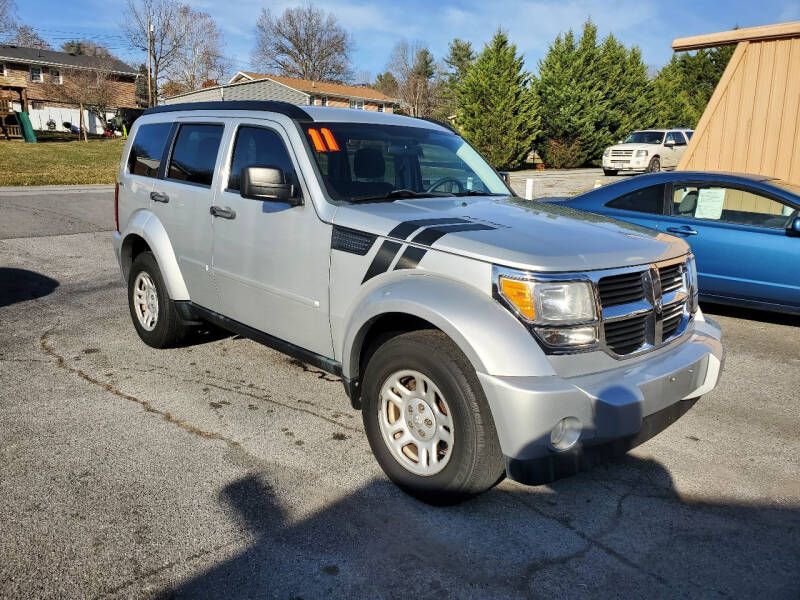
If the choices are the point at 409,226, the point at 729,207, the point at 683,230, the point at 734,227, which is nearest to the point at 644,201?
the point at 683,230

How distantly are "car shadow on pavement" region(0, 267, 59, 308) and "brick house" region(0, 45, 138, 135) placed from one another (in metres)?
44.4

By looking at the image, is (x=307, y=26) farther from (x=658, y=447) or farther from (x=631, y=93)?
(x=658, y=447)

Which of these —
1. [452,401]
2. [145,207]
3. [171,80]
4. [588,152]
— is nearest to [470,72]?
[588,152]

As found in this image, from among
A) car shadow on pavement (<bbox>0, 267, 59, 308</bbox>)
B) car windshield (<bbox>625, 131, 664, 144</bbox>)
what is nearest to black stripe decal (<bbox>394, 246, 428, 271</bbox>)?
car shadow on pavement (<bbox>0, 267, 59, 308</bbox>)

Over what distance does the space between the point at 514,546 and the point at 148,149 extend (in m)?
4.29

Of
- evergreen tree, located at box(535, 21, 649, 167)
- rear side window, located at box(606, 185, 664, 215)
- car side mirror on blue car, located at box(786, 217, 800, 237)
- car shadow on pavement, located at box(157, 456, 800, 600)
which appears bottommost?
car shadow on pavement, located at box(157, 456, 800, 600)

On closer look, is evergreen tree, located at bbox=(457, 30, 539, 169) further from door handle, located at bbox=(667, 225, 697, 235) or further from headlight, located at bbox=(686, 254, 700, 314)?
headlight, located at bbox=(686, 254, 700, 314)


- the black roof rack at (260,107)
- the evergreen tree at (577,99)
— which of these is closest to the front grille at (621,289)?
the black roof rack at (260,107)

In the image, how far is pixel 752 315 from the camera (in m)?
7.03

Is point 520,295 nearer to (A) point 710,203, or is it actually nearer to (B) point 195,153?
(B) point 195,153

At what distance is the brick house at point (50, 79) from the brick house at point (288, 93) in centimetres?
476

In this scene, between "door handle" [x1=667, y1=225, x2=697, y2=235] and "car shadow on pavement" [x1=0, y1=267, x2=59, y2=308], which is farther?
"car shadow on pavement" [x1=0, y1=267, x2=59, y2=308]

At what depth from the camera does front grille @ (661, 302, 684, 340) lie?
326 centimetres

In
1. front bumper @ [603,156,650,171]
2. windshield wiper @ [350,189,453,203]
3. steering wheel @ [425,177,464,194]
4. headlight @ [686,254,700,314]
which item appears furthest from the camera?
front bumper @ [603,156,650,171]
